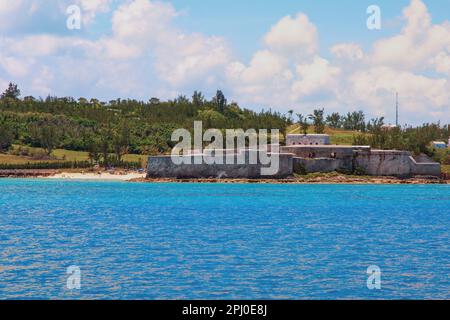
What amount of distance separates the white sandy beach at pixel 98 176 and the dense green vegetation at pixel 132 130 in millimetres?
4980

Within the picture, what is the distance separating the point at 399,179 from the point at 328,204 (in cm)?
4730

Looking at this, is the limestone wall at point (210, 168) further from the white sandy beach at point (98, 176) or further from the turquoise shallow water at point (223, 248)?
the turquoise shallow water at point (223, 248)

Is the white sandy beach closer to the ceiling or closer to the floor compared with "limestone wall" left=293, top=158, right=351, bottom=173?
closer to the floor

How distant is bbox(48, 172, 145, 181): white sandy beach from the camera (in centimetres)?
12775

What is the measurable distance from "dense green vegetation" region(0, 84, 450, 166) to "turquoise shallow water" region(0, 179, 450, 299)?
6239 cm

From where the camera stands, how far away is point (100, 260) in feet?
121

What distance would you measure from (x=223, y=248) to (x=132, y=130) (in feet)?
430

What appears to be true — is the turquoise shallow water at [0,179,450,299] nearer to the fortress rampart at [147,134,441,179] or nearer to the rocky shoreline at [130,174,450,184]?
the fortress rampart at [147,134,441,179]

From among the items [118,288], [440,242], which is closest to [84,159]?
[440,242]

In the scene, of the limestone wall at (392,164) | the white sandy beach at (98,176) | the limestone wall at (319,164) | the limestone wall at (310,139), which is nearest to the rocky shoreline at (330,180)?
the limestone wall at (392,164)

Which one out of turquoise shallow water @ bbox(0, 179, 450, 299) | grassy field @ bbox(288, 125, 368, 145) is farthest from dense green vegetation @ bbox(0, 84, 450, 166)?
turquoise shallow water @ bbox(0, 179, 450, 299)

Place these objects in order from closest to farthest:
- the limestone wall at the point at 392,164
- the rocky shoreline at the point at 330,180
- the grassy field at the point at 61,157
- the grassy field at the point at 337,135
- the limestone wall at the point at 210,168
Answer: the limestone wall at the point at 210,168 < the rocky shoreline at the point at 330,180 < the limestone wall at the point at 392,164 < the grassy field at the point at 61,157 < the grassy field at the point at 337,135

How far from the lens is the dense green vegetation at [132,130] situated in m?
143

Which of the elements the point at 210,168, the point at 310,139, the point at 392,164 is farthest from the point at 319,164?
the point at 210,168
